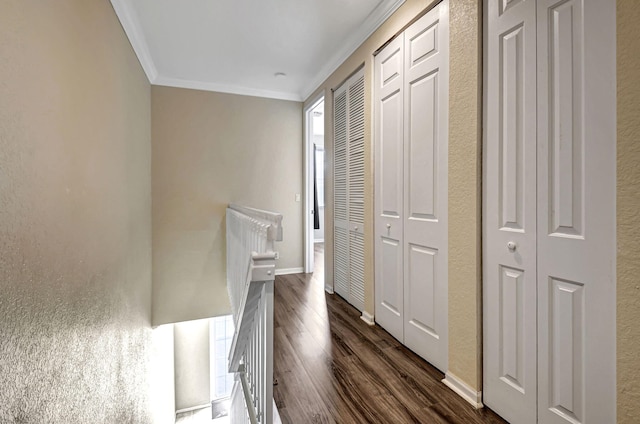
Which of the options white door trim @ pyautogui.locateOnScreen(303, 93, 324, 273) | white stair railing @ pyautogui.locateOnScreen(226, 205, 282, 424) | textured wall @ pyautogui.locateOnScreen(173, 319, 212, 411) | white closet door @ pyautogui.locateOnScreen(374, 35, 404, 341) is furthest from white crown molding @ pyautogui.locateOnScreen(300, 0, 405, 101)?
textured wall @ pyautogui.locateOnScreen(173, 319, 212, 411)

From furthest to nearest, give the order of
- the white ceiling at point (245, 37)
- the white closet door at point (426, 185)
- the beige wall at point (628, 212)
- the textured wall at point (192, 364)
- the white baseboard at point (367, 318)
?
the textured wall at point (192, 364), the white baseboard at point (367, 318), the white ceiling at point (245, 37), the white closet door at point (426, 185), the beige wall at point (628, 212)

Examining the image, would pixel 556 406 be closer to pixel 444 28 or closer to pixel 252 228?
pixel 252 228

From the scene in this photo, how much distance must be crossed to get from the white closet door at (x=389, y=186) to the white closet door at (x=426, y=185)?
0.23 feet

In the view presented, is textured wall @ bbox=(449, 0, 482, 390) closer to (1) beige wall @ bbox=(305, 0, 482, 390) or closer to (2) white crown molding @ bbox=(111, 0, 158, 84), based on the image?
(1) beige wall @ bbox=(305, 0, 482, 390)

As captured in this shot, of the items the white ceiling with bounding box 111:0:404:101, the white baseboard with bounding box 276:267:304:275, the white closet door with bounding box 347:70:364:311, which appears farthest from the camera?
the white baseboard with bounding box 276:267:304:275

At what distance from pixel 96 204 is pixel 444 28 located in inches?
91.8

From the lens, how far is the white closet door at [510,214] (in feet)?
4.18

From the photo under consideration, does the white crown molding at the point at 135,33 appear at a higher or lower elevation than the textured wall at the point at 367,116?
higher

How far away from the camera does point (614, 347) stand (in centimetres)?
100

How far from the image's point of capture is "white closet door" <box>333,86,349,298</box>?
3002 mm

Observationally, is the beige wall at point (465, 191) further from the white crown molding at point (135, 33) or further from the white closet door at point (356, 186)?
the white crown molding at point (135, 33)

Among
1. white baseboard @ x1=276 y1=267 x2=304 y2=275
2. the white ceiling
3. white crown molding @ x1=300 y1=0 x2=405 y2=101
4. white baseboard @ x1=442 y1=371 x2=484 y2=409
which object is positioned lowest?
white baseboard @ x1=442 y1=371 x2=484 y2=409

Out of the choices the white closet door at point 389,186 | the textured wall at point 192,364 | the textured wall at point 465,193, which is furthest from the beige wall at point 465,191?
the textured wall at point 192,364

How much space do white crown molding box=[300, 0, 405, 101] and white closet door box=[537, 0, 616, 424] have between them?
48.6 inches
